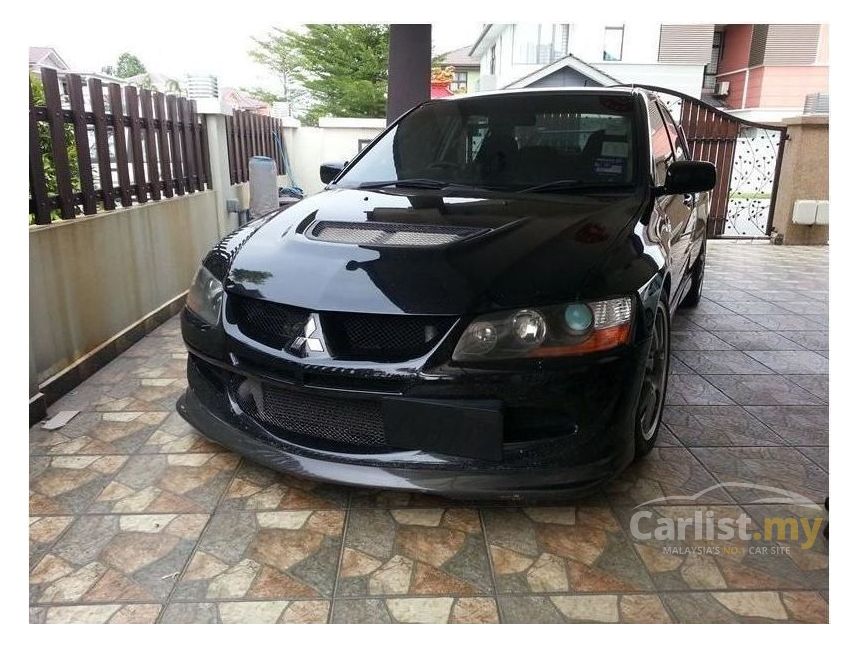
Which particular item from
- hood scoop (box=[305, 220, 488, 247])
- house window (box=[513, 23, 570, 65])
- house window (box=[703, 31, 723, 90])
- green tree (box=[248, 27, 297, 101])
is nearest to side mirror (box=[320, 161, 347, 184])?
hood scoop (box=[305, 220, 488, 247])

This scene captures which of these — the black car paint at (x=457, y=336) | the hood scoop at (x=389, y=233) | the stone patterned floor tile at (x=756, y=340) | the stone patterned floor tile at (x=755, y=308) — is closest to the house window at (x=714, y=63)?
the stone patterned floor tile at (x=755, y=308)

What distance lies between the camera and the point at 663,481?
2.53 m

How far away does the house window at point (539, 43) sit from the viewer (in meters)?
19.4

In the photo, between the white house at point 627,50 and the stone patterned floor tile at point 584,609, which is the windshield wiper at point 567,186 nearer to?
the stone patterned floor tile at point 584,609

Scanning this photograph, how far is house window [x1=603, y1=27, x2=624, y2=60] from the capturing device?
18969 mm

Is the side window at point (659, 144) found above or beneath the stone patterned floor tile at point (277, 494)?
above

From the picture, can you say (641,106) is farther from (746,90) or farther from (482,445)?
(746,90)

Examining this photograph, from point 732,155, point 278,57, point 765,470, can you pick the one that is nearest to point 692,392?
point 765,470

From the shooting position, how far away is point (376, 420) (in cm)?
214

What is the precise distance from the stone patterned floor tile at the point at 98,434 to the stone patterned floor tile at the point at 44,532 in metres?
0.50

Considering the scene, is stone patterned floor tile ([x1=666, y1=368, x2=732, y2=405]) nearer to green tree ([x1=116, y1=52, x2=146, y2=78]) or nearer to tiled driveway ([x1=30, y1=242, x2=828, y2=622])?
tiled driveway ([x1=30, y1=242, x2=828, y2=622])

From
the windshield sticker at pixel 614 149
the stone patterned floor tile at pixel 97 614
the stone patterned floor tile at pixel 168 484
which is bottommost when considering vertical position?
the stone patterned floor tile at pixel 97 614

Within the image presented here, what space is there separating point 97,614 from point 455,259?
1553 mm

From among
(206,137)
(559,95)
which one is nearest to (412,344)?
(559,95)
